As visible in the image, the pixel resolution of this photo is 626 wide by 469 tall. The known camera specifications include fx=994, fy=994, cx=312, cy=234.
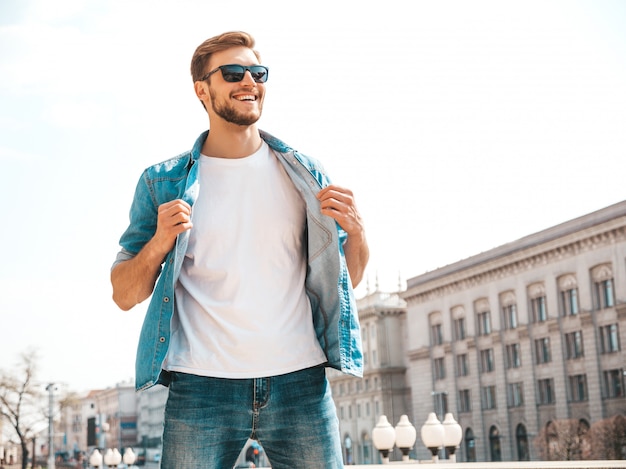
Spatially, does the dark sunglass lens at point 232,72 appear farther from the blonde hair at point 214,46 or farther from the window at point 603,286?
the window at point 603,286

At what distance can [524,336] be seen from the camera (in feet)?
192

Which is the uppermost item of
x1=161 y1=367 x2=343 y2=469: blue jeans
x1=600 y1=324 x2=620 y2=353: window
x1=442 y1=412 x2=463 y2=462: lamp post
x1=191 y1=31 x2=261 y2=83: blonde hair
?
x1=600 y1=324 x2=620 y2=353: window

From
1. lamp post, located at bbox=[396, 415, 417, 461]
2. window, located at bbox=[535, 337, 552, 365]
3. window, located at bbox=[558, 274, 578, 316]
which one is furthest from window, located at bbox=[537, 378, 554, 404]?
lamp post, located at bbox=[396, 415, 417, 461]

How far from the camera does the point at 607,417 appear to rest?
1949 inches

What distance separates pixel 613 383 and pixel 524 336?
8954mm

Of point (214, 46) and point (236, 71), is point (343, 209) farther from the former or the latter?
point (214, 46)

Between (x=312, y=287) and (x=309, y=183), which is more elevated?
(x=309, y=183)

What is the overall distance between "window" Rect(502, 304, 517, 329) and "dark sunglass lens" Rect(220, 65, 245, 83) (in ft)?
193

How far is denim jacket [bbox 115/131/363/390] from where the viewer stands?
10.0 ft

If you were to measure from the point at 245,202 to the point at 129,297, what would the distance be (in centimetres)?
48

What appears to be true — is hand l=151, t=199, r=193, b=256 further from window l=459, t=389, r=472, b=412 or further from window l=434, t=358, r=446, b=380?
window l=434, t=358, r=446, b=380

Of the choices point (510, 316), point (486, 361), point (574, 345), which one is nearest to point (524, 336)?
point (510, 316)

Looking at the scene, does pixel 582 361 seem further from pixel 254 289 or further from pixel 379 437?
pixel 254 289

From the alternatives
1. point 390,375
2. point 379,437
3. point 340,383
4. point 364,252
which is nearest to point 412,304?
point 390,375
